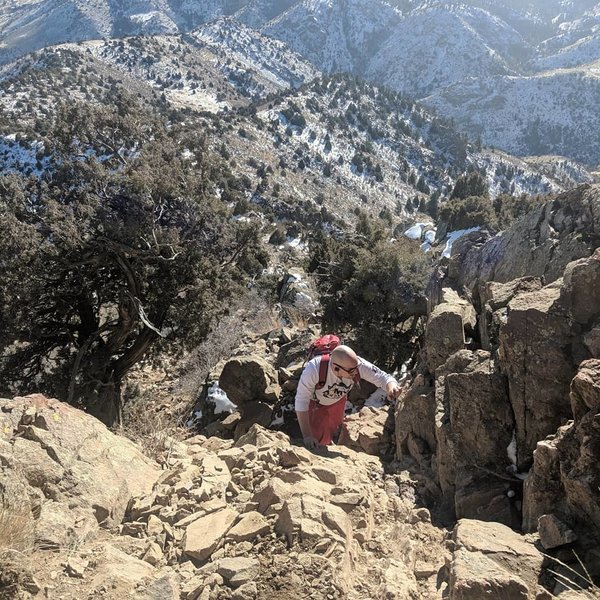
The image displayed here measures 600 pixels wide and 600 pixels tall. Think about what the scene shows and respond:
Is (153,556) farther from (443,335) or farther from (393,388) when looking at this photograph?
(443,335)

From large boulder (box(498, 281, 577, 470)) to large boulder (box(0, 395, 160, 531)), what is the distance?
277 cm

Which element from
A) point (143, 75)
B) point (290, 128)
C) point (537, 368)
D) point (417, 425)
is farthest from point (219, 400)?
point (143, 75)

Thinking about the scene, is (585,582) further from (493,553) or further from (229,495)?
(229,495)

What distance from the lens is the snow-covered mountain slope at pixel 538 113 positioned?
127 meters

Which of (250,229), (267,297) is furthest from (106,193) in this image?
(267,297)

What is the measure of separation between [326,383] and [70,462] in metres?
2.18

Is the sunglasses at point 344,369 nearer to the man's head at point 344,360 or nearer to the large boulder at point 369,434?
the man's head at point 344,360

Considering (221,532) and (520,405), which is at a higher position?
(221,532)

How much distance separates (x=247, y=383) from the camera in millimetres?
7301

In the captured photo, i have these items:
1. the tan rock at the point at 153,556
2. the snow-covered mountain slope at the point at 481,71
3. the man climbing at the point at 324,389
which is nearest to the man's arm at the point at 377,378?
the man climbing at the point at 324,389

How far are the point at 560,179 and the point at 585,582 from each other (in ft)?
341

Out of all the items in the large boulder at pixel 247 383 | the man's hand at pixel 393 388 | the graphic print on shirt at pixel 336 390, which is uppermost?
the graphic print on shirt at pixel 336 390

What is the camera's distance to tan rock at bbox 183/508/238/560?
2797 mm

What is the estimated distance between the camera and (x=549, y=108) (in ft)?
454
